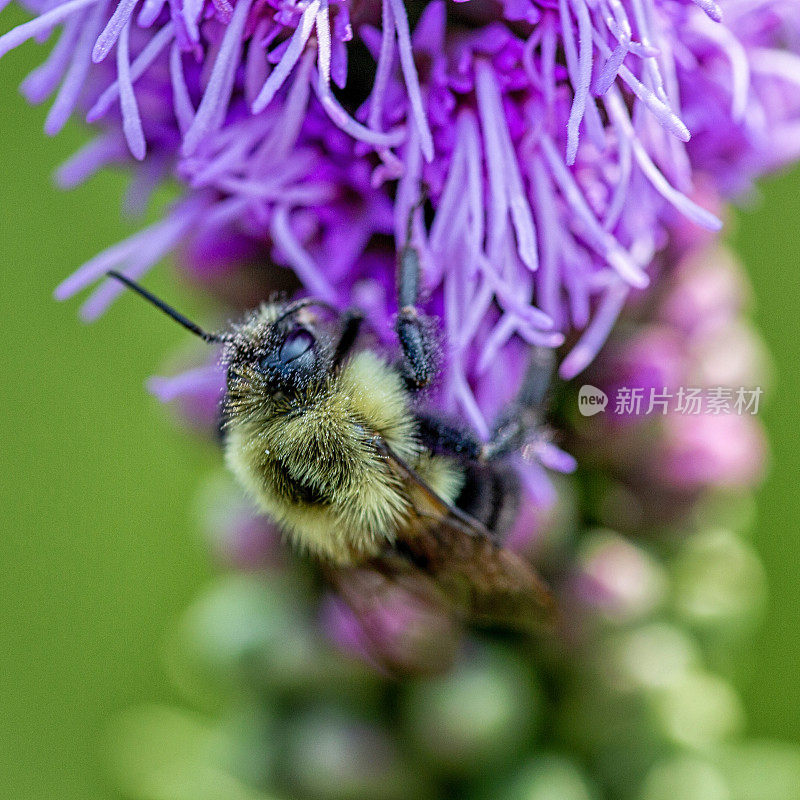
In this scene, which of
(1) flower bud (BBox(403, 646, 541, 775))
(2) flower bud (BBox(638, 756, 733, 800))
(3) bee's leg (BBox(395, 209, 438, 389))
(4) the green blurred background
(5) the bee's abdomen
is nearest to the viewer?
(3) bee's leg (BBox(395, 209, 438, 389))

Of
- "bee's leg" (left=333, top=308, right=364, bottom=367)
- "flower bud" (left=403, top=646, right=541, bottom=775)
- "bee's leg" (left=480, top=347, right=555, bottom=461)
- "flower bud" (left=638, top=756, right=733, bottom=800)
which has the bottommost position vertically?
"flower bud" (left=638, top=756, right=733, bottom=800)

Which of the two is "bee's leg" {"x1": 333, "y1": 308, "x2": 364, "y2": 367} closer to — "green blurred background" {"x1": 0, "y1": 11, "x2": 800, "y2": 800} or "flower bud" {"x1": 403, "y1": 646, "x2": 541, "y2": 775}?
"flower bud" {"x1": 403, "y1": 646, "x2": 541, "y2": 775}

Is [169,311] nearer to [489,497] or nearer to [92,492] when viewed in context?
[489,497]

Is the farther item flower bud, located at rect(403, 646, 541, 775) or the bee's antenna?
flower bud, located at rect(403, 646, 541, 775)

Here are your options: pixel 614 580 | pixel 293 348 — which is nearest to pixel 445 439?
pixel 293 348

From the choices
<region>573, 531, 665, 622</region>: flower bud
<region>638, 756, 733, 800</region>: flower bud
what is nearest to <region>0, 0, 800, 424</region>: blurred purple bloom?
<region>573, 531, 665, 622</region>: flower bud

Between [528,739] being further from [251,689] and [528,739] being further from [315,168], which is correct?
[315,168]

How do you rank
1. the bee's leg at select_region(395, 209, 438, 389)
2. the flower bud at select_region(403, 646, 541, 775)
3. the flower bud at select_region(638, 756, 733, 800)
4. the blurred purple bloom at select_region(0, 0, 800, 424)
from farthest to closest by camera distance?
the flower bud at select_region(638, 756, 733, 800) < the flower bud at select_region(403, 646, 541, 775) < the bee's leg at select_region(395, 209, 438, 389) < the blurred purple bloom at select_region(0, 0, 800, 424)

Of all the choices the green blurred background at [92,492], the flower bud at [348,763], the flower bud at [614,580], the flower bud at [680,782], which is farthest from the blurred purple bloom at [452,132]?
the green blurred background at [92,492]
